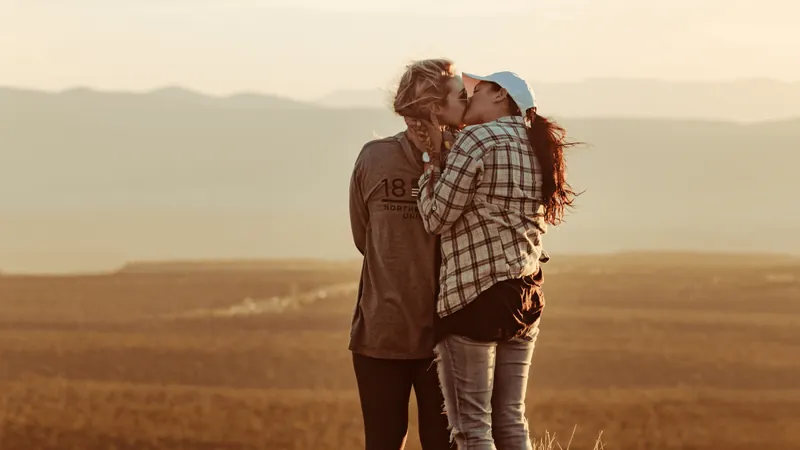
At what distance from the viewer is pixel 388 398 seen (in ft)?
12.1

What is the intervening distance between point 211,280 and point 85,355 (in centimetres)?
1452

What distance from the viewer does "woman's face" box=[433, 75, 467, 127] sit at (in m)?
3.49

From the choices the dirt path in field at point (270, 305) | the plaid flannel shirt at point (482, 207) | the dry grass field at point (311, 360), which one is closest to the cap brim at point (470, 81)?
the plaid flannel shirt at point (482, 207)

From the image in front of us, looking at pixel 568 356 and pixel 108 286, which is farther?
pixel 108 286

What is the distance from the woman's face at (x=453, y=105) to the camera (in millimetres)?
3490

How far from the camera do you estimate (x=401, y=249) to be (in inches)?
139

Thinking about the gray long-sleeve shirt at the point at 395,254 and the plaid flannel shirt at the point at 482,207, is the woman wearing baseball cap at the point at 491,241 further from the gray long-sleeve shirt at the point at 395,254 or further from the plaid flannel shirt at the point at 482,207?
the gray long-sleeve shirt at the point at 395,254

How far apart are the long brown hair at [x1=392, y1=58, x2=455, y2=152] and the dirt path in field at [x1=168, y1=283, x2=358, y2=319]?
82.6 ft

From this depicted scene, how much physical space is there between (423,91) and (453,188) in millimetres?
344

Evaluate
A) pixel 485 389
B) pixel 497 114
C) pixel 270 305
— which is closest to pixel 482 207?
pixel 497 114

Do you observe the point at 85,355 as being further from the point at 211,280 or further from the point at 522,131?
the point at 522,131

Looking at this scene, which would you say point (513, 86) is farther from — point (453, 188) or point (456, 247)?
point (456, 247)

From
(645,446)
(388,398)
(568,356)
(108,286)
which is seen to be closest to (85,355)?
(568,356)

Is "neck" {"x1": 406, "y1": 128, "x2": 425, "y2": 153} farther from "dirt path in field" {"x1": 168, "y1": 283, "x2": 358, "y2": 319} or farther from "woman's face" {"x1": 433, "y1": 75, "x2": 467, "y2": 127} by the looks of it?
"dirt path in field" {"x1": 168, "y1": 283, "x2": 358, "y2": 319}
